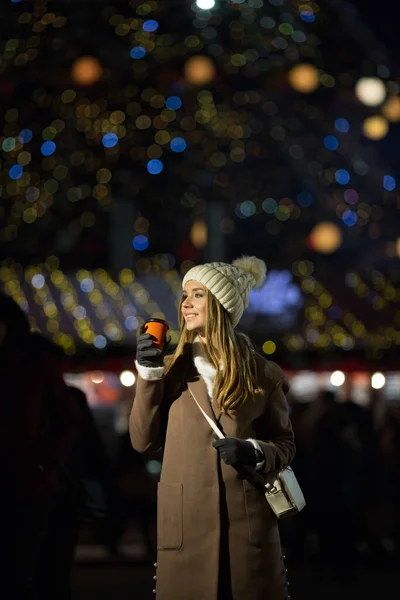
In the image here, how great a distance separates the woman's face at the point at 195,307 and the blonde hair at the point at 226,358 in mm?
21

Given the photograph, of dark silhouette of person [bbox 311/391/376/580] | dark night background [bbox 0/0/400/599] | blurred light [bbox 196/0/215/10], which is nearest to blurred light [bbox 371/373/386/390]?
dark night background [bbox 0/0/400/599]

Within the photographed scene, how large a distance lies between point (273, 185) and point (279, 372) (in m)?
18.7

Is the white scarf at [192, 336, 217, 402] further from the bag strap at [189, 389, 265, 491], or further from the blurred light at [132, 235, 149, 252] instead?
the blurred light at [132, 235, 149, 252]

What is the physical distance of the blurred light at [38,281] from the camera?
59.8 feet

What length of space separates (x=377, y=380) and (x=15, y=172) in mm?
6406

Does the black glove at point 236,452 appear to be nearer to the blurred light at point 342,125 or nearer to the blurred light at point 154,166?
the blurred light at point 342,125

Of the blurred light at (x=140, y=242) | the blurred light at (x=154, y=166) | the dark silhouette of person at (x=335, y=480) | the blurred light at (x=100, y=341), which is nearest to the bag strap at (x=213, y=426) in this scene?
the dark silhouette of person at (x=335, y=480)

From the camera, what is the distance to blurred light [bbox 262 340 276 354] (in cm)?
1711

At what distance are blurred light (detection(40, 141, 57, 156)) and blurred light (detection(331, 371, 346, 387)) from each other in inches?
216

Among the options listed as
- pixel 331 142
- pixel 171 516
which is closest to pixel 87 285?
pixel 331 142

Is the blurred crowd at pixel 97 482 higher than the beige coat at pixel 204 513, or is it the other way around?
the beige coat at pixel 204 513

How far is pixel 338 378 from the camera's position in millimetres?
17859

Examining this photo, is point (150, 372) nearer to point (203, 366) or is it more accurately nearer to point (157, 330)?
point (157, 330)

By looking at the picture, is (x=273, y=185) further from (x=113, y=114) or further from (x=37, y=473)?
(x=37, y=473)
